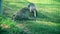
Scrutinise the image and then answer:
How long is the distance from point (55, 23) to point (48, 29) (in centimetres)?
16

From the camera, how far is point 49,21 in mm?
4285

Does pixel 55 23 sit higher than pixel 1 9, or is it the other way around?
pixel 1 9

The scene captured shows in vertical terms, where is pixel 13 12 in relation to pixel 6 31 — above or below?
above

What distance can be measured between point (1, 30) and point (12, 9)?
1.29ft

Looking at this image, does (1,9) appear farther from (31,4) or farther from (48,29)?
(48,29)

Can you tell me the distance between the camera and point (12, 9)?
4293 millimetres

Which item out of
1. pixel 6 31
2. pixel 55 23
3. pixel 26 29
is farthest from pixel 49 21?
pixel 6 31

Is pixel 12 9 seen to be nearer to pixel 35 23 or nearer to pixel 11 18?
pixel 11 18

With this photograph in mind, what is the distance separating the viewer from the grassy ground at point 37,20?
4195 mm

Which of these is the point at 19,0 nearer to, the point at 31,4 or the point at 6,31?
the point at 31,4

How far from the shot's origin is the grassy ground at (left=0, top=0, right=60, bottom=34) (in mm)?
4195

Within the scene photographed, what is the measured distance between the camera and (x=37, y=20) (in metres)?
4.29

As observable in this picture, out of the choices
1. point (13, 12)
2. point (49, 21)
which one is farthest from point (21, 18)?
point (49, 21)

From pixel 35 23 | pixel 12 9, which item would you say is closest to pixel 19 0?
pixel 12 9
